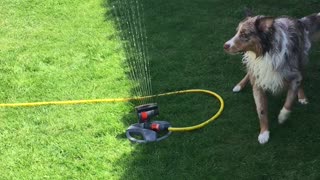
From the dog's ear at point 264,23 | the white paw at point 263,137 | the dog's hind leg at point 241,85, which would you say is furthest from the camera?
the dog's hind leg at point 241,85

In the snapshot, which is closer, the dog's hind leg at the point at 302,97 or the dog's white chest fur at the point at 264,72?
the dog's white chest fur at the point at 264,72

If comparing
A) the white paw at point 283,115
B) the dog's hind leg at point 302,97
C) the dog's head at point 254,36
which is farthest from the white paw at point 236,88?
the dog's head at point 254,36

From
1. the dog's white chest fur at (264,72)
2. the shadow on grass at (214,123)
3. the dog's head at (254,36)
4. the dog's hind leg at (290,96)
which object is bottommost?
the shadow on grass at (214,123)

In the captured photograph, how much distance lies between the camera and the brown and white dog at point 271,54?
4.12 metres

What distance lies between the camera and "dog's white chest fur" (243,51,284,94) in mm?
4285

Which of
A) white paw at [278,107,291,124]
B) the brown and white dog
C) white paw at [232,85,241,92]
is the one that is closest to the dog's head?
the brown and white dog

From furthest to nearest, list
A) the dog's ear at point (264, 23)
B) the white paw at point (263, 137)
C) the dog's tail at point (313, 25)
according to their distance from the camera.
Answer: the dog's tail at point (313, 25) → the white paw at point (263, 137) → the dog's ear at point (264, 23)

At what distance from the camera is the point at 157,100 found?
524 centimetres

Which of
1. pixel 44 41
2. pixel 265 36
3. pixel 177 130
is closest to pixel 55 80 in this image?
pixel 44 41

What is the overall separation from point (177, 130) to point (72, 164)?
1062 millimetres

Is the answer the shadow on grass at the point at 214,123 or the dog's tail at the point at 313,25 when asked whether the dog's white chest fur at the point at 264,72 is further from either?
the dog's tail at the point at 313,25

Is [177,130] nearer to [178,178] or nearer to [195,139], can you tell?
[195,139]

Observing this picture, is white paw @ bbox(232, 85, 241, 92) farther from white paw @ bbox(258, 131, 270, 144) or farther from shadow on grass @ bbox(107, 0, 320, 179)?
white paw @ bbox(258, 131, 270, 144)

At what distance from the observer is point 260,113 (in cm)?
444
